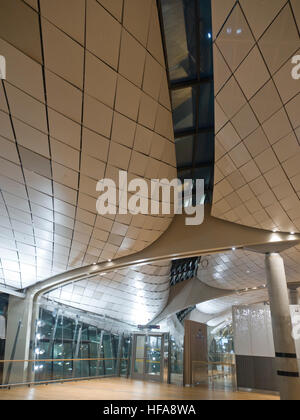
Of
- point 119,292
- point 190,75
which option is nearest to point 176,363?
point 119,292

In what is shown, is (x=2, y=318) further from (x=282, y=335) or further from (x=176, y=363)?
(x=282, y=335)

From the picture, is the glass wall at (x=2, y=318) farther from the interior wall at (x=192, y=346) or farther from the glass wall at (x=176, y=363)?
the interior wall at (x=192, y=346)

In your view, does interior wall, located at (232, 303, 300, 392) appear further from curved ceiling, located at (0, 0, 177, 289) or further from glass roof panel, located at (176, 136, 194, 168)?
glass roof panel, located at (176, 136, 194, 168)

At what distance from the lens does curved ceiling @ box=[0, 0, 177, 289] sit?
454 cm

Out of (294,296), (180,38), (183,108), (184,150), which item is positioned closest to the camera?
(180,38)

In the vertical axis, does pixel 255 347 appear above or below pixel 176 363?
above

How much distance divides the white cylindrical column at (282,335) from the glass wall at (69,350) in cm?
989

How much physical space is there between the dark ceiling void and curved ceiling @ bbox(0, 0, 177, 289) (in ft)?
2.50

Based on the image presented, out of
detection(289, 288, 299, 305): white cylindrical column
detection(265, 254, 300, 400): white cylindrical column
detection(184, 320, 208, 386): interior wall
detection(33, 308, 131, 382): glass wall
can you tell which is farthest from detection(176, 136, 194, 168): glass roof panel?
detection(289, 288, 299, 305): white cylindrical column

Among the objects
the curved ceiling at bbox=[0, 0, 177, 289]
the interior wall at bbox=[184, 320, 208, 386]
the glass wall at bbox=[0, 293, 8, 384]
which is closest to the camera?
the curved ceiling at bbox=[0, 0, 177, 289]

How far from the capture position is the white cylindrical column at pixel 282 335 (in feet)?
32.1

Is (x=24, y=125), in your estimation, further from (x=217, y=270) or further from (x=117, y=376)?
(x=117, y=376)

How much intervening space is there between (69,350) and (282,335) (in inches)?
444

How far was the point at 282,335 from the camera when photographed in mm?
10359
